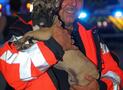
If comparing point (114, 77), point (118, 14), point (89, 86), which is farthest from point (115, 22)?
point (89, 86)

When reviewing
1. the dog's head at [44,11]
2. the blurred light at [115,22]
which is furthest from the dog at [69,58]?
the blurred light at [115,22]

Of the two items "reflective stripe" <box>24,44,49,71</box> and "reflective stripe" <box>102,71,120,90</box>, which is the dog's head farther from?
"reflective stripe" <box>102,71,120,90</box>

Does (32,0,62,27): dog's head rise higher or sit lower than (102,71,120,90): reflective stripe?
higher

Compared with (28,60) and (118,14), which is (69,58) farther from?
(118,14)

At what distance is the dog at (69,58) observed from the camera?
2869 mm

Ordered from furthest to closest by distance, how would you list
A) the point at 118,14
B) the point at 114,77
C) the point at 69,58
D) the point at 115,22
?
the point at 118,14 < the point at 115,22 < the point at 114,77 < the point at 69,58

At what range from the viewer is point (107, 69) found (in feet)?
11.0

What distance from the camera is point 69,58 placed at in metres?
3.03

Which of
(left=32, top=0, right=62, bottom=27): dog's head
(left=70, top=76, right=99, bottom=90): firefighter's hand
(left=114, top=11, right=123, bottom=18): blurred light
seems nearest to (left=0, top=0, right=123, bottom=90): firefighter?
(left=70, top=76, right=99, bottom=90): firefighter's hand

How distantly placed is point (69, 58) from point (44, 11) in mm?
391

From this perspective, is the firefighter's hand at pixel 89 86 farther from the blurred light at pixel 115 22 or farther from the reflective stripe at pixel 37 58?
the blurred light at pixel 115 22

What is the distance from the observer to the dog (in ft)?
9.41

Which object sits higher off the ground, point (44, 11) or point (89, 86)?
point (44, 11)

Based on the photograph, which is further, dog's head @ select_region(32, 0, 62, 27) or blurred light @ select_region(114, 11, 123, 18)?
blurred light @ select_region(114, 11, 123, 18)
